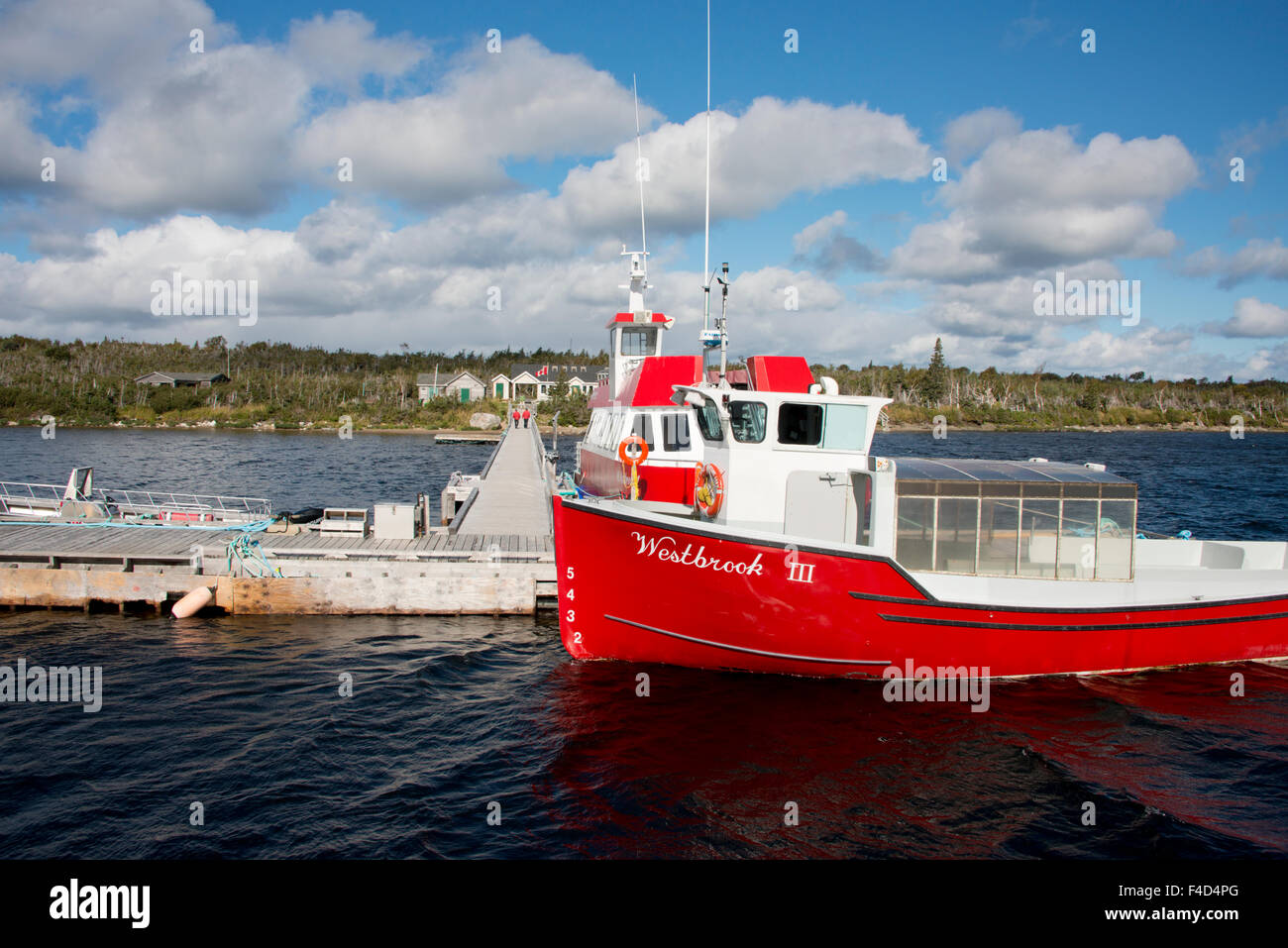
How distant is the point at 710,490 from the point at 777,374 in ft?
9.41

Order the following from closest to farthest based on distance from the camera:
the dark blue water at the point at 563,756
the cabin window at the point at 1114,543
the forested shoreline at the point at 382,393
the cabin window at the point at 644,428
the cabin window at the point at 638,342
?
the dark blue water at the point at 563,756
the cabin window at the point at 1114,543
the cabin window at the point at 644,428
the cabin window at the point at 638,342
the forested shoreline at the point at 382,393

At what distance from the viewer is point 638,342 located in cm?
2441

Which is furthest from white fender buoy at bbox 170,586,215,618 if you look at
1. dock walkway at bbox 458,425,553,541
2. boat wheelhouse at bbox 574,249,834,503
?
boat wheelhouse at bbox 574,249,834,503

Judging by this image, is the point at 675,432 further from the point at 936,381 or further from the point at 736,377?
the point at 936,381

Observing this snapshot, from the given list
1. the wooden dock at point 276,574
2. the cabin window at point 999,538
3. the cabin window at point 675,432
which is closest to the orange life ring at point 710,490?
the cabin window at point 675,432

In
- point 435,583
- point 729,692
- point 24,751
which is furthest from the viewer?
point 435,583

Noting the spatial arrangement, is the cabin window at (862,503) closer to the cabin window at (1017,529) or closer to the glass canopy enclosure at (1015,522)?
the cabin window at (1017,529)

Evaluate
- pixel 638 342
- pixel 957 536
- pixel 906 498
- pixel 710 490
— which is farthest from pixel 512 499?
pixel 957 536

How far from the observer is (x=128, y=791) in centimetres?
1005

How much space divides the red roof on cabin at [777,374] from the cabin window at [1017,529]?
282 cm

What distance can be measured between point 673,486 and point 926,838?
10150 mm

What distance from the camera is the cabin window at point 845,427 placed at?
546 inches
